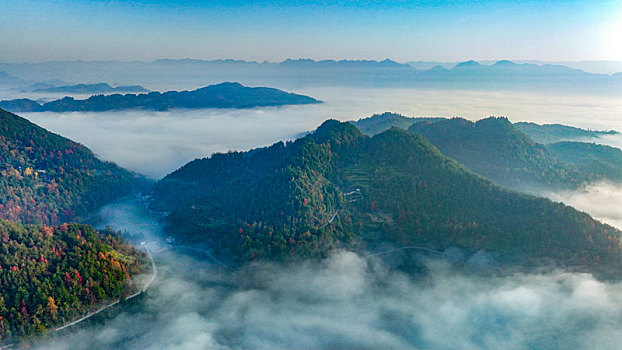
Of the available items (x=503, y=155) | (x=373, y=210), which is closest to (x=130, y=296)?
(x=373, y=210)

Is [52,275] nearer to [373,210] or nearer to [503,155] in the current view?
[373,210]

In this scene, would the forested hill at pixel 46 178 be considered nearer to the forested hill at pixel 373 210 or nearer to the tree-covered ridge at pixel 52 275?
the forested hill at pixel 373 210

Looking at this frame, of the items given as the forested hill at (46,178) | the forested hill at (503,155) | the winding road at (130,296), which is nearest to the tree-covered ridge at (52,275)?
the winding road at (130,296)

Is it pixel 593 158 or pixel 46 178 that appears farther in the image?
pixel 593 158

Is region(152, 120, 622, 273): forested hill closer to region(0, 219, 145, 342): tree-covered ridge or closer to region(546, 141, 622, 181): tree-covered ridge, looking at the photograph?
region(0, 219, 145, 342): tree-covered ridge

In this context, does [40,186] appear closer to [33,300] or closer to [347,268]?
[33,300]

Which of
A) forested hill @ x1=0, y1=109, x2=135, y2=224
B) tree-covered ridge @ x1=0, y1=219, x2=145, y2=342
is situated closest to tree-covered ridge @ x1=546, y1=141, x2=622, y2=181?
tree-covered ridge @ x1=0, y1=219, x2=145, y2=342

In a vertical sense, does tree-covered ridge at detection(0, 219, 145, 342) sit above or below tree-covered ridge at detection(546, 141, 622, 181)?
below
